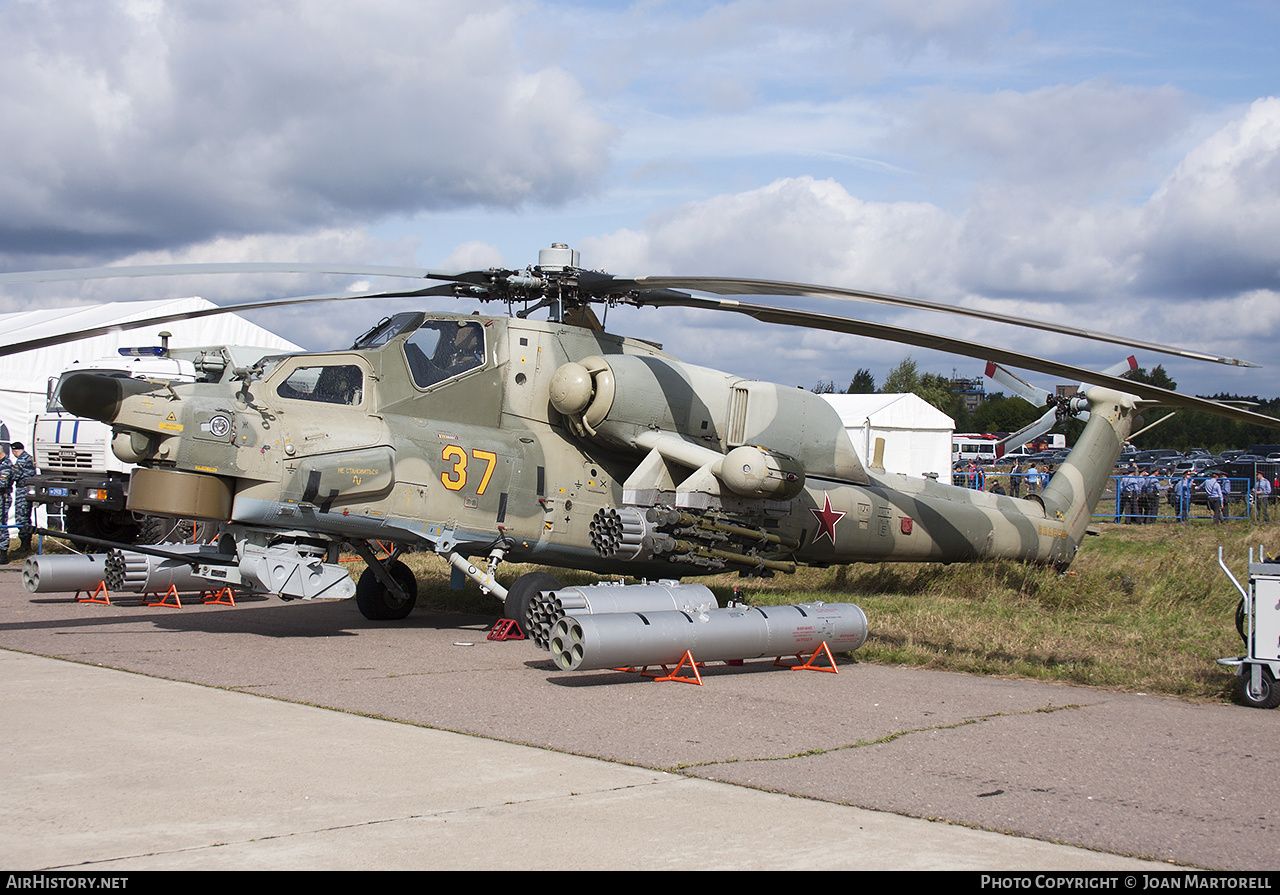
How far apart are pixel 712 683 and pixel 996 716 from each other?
2338 mm

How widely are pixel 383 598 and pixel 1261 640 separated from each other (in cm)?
964

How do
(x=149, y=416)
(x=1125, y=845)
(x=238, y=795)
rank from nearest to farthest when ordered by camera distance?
(x=1125, y=845) → (x=238, y=795) → (x=149, y=416)

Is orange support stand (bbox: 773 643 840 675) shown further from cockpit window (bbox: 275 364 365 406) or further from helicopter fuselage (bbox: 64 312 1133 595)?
cockpit window (bbox: 275 364 365 406)

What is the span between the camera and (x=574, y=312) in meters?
12.6

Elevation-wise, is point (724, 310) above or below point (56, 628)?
above

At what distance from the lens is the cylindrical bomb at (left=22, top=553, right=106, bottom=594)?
13703 mm

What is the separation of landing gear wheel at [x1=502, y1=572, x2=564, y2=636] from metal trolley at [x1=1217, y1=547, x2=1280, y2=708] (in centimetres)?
634

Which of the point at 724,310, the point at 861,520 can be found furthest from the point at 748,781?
the point at 861,520

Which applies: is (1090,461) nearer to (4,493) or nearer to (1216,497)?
(1216,497)

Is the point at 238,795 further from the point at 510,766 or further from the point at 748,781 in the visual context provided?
the point at 748,781

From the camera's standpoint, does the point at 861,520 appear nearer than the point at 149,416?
No

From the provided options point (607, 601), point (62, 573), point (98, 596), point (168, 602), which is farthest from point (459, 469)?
point (98, 596)

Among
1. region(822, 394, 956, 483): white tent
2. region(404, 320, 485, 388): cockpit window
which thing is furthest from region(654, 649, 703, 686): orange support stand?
region(822, 394, 956, 483): white tent

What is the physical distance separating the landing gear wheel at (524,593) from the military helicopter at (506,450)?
0.02m
